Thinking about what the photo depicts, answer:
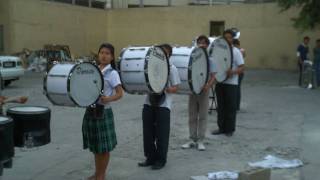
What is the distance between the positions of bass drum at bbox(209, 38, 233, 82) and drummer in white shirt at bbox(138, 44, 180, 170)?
170 centimetres

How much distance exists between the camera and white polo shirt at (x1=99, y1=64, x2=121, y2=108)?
6406mm

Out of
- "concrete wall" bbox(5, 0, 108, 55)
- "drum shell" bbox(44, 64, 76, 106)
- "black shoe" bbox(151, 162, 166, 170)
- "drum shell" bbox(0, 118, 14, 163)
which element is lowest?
"black shoe" bbox(151, 162, 166, 170)

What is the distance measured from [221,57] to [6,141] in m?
5.07

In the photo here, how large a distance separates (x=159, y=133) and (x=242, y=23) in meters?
21.9

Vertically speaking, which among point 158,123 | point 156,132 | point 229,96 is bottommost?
point 156,132

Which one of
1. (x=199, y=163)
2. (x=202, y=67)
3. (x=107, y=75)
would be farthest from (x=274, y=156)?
(x=107, y=75)

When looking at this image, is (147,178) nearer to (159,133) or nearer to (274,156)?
(159,133)

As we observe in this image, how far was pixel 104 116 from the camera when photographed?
6.40 metres

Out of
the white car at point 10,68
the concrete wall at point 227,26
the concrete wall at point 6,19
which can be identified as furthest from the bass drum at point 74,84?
the concrete wall at point 227,26

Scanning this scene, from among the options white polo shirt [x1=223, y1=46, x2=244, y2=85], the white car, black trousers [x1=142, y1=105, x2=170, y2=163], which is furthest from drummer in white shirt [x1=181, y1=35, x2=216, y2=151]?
the white car

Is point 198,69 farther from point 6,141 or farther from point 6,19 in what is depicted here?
point 6,19

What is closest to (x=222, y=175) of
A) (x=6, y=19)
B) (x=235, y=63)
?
(x=235, y=63)

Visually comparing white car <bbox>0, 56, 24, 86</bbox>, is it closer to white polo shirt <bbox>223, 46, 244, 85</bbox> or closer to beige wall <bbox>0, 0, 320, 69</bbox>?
beige wall <bbox>0, 0, 320, 69</bbox>

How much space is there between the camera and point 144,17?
31000 millimetres
